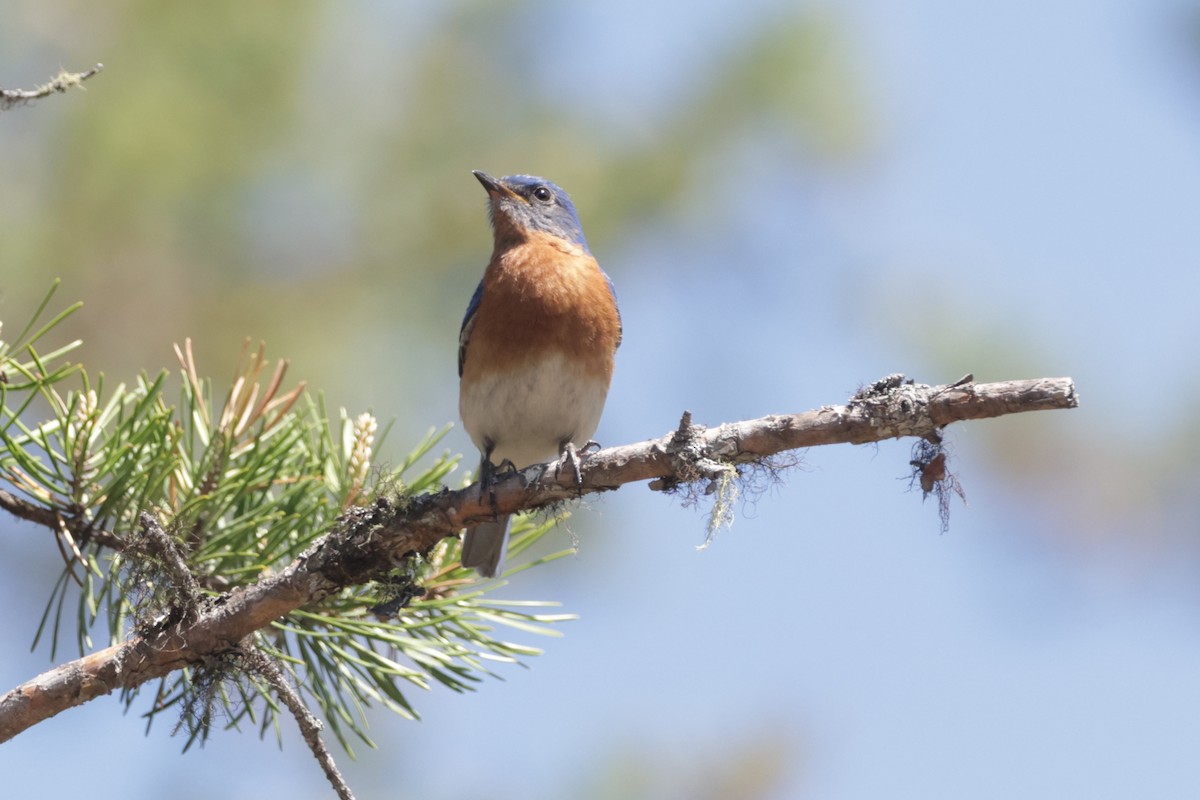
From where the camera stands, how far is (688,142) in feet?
28.8

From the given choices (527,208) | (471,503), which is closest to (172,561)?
(471,503)

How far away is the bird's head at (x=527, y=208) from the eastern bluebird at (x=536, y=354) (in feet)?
1.64

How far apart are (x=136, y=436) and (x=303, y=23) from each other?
15.7 feet

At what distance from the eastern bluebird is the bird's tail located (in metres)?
1.17

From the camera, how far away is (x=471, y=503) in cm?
354

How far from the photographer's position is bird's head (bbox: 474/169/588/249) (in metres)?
6.60

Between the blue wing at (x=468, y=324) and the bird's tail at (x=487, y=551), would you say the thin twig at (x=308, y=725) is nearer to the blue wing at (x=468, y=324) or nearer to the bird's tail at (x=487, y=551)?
the bird's tail at (x=487, y=551)

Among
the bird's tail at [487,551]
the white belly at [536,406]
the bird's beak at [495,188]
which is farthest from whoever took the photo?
the bird's beak at [495,188]

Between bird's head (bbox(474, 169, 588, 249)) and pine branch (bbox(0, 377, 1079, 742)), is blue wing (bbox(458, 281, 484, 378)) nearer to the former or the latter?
bird's head (bbox(474, 169, 588, 249))

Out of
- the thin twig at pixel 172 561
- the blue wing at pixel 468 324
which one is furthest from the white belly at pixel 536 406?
the thin twig at pixel 172 561

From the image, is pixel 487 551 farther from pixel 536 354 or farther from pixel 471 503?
pixel 536 354

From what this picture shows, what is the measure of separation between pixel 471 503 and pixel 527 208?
3440mm

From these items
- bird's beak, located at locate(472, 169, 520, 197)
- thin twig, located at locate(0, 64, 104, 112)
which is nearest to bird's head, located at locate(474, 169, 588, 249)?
bird's beak, located at locate(472, 169, 520, 197)

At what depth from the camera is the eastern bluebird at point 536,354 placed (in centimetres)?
560
